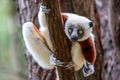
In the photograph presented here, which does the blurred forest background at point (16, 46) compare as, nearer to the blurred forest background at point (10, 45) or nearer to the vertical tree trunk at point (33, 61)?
the blurred forest background at point (10, 45)

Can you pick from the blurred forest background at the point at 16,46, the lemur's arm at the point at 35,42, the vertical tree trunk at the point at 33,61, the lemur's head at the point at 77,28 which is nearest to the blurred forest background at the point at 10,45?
the blurred forest background at the point at 16,46

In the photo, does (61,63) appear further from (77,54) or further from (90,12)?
(90,12)

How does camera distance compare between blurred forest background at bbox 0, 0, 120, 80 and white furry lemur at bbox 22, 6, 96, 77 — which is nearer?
white furry lemur at bbox 22, 6, 96, 77

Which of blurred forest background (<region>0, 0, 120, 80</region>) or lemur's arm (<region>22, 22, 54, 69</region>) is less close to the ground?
lemur's arm (<region>22, 22, 54, 69</region>)

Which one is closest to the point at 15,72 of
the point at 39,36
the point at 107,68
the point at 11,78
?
the point at 11,78

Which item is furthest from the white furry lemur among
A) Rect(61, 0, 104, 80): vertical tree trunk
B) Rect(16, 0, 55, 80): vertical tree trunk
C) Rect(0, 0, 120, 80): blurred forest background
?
Rect(0, 0, 120, 80): blurred forest background

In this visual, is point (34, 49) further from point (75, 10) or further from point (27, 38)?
point (75, 10)

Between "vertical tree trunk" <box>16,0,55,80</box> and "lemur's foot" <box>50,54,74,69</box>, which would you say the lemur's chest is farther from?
"vertical tree trunk" <box>16,0,55,80</box>
